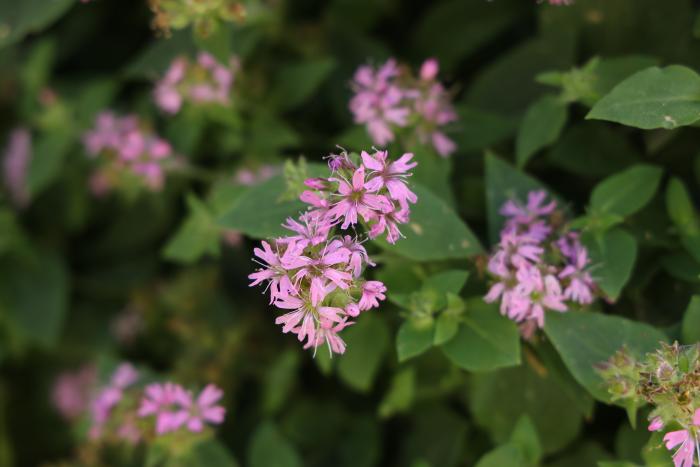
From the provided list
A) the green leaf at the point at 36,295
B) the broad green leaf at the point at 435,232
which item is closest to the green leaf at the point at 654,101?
the broad green leaf at the point at 435,232

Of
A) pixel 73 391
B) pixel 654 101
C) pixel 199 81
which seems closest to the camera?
pixel 654 101

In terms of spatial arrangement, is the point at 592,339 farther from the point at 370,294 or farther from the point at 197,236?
the point at 197,236

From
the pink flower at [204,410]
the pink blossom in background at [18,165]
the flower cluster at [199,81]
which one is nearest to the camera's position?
the pink flower at [204,410]

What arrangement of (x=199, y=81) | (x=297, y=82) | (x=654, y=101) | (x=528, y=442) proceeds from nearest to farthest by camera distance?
(x=654, y=101)
(x=528, y=442)
(x=199, y=81)
(x=297, y=82)

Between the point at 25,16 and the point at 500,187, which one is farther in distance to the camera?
the point at 25,16

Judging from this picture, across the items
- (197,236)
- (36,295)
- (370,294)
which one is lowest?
(36,295)

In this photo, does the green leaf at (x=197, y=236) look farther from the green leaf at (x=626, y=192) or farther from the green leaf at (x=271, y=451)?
the green leaf at (x=626, y=192)

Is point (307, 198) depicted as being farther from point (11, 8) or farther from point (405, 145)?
point (11, 8)

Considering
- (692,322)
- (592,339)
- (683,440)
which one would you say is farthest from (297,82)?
(683,440)
